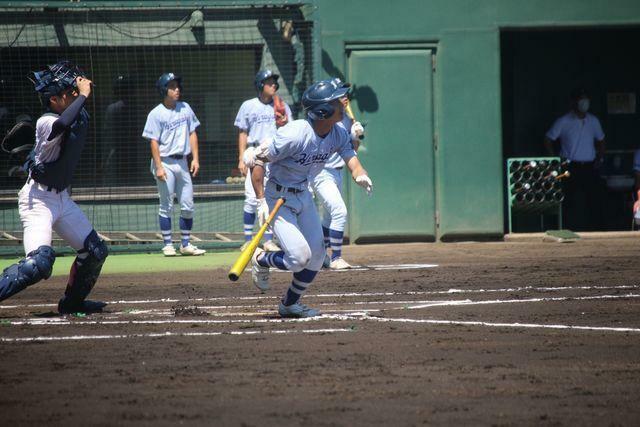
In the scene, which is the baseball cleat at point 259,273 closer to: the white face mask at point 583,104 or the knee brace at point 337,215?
the knee brace at point 337,215

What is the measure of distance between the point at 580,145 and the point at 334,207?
261 inches

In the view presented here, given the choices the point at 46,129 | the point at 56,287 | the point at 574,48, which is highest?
the point at 574,48

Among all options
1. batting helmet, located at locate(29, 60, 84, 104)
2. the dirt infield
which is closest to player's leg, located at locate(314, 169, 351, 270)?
the dirt infield

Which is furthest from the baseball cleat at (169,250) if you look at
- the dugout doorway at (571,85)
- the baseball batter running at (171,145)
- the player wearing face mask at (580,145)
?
the dugout doorway at (571,85)

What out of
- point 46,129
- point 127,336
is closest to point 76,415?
point 127,336

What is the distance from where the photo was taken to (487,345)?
300 inches

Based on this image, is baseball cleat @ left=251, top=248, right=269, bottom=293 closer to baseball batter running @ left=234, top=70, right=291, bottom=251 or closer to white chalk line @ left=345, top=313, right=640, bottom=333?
white chalk line @ left=345, top=313, right=640, bottom=333

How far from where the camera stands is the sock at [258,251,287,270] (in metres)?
8.99

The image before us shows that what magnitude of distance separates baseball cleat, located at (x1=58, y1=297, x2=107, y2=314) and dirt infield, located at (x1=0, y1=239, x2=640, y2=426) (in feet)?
0.60

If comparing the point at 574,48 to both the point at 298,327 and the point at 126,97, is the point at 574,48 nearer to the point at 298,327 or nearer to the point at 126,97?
the point at 126,97

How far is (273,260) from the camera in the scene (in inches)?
358

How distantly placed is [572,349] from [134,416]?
10.6 feet

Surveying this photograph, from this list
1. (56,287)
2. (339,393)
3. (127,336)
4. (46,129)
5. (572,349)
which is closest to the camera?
(339,393)

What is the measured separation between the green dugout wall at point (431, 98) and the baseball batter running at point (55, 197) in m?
7.73
